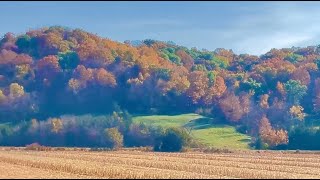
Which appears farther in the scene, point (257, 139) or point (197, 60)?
point (197, 60)

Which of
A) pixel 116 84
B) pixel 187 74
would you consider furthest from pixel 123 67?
pixel 187 74

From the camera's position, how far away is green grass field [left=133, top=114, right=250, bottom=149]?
11125 centimetres

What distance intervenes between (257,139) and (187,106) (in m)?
38.7

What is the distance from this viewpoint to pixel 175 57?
182250 mm

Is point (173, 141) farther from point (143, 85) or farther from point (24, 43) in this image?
point (24, 43)

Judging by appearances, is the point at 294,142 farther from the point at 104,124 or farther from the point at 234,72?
the point at 234,72

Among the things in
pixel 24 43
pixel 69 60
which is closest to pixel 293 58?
pixel 69 60

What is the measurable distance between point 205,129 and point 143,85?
28.8 meters

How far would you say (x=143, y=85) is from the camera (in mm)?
148125

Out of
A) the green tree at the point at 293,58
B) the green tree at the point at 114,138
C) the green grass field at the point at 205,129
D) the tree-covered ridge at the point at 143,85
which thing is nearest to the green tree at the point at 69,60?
the tree-covered ridge at the point at 143,85

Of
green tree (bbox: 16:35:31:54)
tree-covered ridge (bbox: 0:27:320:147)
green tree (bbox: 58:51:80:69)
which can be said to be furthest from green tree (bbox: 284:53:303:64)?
green tree (bbox: 16:35:31:54)

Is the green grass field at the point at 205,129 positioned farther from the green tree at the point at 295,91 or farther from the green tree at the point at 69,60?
the green tree at the point at 69,60

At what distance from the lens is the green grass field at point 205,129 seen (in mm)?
111250

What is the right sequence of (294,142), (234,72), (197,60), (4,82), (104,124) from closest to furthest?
(294,142)
(104,124)
(4,82)
(234,72)
(197,60)
